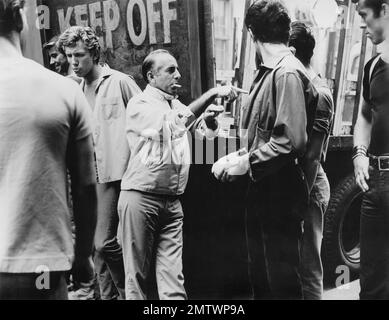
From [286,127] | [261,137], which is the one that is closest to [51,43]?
[261,137]

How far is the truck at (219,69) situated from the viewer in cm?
331

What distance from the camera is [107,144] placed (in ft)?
11.4

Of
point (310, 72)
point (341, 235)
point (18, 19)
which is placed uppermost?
point (18, 19)

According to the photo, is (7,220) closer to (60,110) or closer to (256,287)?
(60,110)

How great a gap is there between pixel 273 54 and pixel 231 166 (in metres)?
0.69

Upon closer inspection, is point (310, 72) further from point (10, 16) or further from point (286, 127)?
point (10, 16)

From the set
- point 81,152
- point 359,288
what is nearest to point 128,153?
point 81,152

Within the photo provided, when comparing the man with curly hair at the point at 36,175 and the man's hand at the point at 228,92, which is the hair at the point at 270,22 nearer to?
the man's hand at the point at 228,92

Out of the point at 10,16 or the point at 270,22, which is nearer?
the point at 10,16

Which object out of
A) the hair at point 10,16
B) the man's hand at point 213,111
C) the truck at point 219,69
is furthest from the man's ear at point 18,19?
the man's hand at point 213,111

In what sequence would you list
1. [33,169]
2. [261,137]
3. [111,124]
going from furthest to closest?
[111,124], [261,137], [33,169]

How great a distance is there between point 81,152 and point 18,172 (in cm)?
27

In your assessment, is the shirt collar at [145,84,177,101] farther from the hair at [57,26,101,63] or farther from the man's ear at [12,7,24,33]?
the man's ear at [12,7,24,33]

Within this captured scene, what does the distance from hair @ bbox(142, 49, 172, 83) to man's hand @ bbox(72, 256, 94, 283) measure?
1.37 metres
